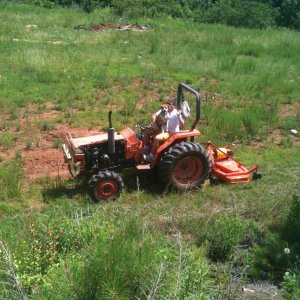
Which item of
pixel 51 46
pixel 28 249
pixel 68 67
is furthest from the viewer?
pixel 51 46

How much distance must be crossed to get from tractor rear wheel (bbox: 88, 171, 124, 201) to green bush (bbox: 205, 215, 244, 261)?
1785mm

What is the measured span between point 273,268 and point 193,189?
2.53m

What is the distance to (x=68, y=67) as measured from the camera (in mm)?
15984

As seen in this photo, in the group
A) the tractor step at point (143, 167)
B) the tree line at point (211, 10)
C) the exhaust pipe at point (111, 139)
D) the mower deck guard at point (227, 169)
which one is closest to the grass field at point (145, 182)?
the mower deck guard at point (227, 169)

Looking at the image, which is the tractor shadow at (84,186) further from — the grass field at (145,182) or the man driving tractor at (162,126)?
the man driving tractor at (162,126)

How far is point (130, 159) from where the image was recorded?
28.9ft

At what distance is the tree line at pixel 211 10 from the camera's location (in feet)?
98.6

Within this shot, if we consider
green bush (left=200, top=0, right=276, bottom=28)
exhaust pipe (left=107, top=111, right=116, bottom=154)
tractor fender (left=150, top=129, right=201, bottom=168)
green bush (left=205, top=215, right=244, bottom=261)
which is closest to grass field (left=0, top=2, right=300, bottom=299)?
green bush (left=205, top=215, right=244, bottom=261)

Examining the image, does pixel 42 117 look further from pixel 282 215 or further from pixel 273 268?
pixel 273 268

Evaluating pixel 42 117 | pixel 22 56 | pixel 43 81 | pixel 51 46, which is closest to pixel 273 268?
pixel 42 117

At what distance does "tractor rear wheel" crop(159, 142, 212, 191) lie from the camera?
336 inches

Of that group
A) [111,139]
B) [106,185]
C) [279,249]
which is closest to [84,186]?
[106,185]

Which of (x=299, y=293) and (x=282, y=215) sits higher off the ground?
(x=299, y=293)

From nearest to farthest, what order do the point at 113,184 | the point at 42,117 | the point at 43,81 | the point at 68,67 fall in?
the point at 113,184 < the point at 42,117 < the point at 43,81 < the point at 68,67
